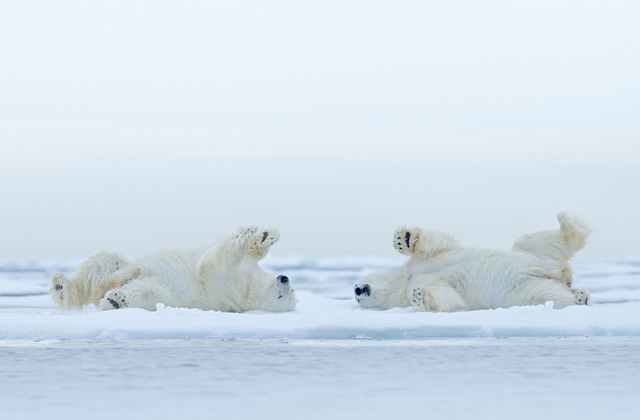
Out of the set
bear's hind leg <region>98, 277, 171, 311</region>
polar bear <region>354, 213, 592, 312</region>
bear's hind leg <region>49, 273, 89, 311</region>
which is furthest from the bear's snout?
bear's hind leg <region>49, 273, 89, 311</region>

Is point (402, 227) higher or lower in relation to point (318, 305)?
higher

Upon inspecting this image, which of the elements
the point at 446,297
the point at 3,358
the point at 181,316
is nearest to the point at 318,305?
the point at 446,297

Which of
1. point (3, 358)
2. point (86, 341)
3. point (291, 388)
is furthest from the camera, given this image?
point (86, 341)

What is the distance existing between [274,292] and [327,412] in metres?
4.30

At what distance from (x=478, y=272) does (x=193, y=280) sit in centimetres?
287

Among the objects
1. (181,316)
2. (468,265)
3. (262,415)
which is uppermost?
(468,265)

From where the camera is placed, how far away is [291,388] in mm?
3498

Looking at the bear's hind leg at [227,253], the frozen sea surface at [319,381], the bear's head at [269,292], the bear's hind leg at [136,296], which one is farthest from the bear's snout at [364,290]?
the frozen sea surface at [319,381]

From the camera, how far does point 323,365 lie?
417 centimetres

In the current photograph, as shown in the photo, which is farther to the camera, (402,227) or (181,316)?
(402,227)

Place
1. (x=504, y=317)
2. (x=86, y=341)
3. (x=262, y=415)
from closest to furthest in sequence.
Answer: (x=262, y=415) < (x=86, y=341) < (x=504, y=317)

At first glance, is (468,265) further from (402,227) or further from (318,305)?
(318,305)

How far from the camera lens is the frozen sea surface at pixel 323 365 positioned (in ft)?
10.2

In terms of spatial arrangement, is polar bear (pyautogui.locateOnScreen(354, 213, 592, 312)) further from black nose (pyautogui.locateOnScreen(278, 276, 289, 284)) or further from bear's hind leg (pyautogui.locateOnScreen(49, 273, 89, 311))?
bear's hind leg (pyautogui.locateOnScreen(49, 273, 89, 311))
